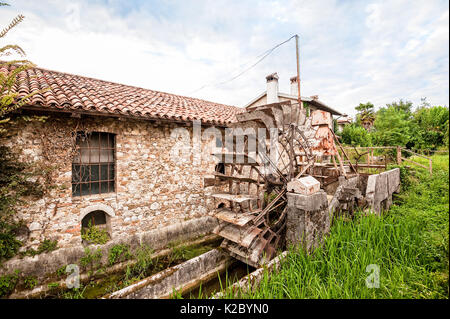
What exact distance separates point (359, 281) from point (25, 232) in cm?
558

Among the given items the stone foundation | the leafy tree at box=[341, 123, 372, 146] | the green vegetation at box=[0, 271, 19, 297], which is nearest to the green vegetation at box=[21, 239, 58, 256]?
the green vegetation at box=[0, 271, 19, 297]

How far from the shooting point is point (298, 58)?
29.1ft

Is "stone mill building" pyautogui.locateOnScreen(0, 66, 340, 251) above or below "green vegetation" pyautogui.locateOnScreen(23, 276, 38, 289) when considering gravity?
above

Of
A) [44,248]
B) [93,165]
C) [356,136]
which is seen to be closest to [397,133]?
[356,136]

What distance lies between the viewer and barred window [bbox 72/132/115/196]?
14.6 ft

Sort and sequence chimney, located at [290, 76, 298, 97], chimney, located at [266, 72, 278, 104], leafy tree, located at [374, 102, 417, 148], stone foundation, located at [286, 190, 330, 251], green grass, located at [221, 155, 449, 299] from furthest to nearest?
leafy tree, located at [374, 102, 417, 148] < chimney, located at [290, 76, 298, 97] < chimney, located at [266, 72, 278, 104] < stone foundation, located at [286, 190, 330, 251] < green grass, located at [221, 155, 449, 299]

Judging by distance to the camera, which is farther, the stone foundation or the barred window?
the barred window

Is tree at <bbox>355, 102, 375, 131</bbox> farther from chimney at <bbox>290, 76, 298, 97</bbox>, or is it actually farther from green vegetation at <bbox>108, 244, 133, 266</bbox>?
green vegetation at <bbox>108, 244, 133, 266</bbox>

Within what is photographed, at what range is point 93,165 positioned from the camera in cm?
470

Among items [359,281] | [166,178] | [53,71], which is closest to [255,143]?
[166,178]

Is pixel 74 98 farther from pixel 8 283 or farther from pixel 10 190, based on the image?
pixel 8 283

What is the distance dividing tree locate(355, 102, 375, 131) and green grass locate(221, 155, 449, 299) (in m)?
27.2

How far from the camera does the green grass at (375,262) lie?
205 centimetres
